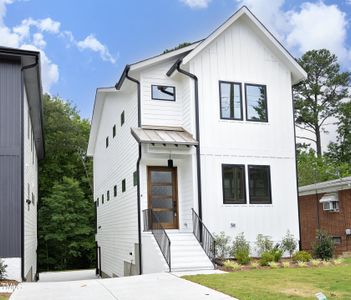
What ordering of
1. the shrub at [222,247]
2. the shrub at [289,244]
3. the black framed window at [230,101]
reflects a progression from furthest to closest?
the black framed window at [230,101], the shrub at [289,244], the shrub at [222,247]

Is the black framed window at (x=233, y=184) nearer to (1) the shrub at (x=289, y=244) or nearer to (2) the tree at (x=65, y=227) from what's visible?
(1) the shrub at (x=289, y=244)

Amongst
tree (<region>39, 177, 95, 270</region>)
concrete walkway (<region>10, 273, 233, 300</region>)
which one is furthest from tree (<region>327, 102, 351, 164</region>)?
concrete walkway (<region>10, 273, 233, 300</region>)

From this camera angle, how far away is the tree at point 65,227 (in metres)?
31.7

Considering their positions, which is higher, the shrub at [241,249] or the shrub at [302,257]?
the shrub at [241,249]

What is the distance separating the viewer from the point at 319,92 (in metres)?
38.9

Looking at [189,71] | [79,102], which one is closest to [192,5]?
[189,71]

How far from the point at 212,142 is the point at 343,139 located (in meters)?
27.0

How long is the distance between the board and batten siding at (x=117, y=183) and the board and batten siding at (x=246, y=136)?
2.64 meters

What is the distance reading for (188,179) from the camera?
51.7 ft

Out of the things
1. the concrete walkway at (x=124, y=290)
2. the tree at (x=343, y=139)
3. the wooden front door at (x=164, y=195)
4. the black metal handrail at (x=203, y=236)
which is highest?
the tree at (x=343, y=139)

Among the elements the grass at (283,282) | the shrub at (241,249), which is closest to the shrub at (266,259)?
the shrub at (241,249)

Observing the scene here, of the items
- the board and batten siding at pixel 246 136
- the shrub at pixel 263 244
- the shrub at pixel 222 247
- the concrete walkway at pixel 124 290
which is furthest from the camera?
the board and batten siding at pixel 246 136

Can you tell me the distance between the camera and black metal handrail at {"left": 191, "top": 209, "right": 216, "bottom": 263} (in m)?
14.2

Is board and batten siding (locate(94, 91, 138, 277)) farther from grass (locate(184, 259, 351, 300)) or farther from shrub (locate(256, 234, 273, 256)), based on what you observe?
grass (locate(184, 259, 351, 300))
